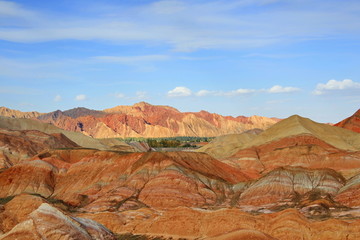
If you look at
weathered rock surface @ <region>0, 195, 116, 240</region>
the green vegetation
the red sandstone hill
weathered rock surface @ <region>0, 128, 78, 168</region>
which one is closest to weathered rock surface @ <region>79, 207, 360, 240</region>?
the red sandstone hill

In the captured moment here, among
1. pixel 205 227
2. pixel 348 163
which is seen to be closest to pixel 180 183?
pixel 205 227

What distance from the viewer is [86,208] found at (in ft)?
292

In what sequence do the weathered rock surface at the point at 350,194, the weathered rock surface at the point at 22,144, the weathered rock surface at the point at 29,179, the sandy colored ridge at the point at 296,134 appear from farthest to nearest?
the sandy colored ridge at the point at 296,134 < the weathered rock surface at the point at 22,144 < the weathered rock surface at the point at 29,179 < the weathered rock surface at the point at 350,194

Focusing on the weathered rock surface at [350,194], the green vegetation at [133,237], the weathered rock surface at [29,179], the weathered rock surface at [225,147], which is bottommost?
the green vegetation at [133,237]

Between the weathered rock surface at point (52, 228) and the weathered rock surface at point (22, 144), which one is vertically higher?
the weathered rock surface at point (22, 144)

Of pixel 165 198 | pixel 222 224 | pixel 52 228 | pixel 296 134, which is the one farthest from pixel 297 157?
pixel 52 228

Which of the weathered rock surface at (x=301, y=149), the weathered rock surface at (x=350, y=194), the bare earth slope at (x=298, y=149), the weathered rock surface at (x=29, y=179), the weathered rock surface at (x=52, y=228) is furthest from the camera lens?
the bare earth slope at (x=298, y=149)

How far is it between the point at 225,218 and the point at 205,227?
2.89 m

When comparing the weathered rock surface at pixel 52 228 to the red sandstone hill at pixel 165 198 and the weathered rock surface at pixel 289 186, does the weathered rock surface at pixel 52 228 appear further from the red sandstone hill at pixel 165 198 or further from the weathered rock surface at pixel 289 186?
the weathered rock surface at pixel 289 186

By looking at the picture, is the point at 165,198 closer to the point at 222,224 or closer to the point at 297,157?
the point at 222,224

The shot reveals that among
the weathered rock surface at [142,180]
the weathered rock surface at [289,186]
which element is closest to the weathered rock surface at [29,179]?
the weathered rock surface at [142,180]

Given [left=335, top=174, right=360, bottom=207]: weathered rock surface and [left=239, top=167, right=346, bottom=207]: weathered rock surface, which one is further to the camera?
[left=239, top=167, right=346, bottom=207]: weathered rock surface

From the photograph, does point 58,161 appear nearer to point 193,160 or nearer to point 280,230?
point 193,160

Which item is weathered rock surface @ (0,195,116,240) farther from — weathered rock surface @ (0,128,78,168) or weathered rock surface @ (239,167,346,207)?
weathered rock surface @ (0,128,78,168)
